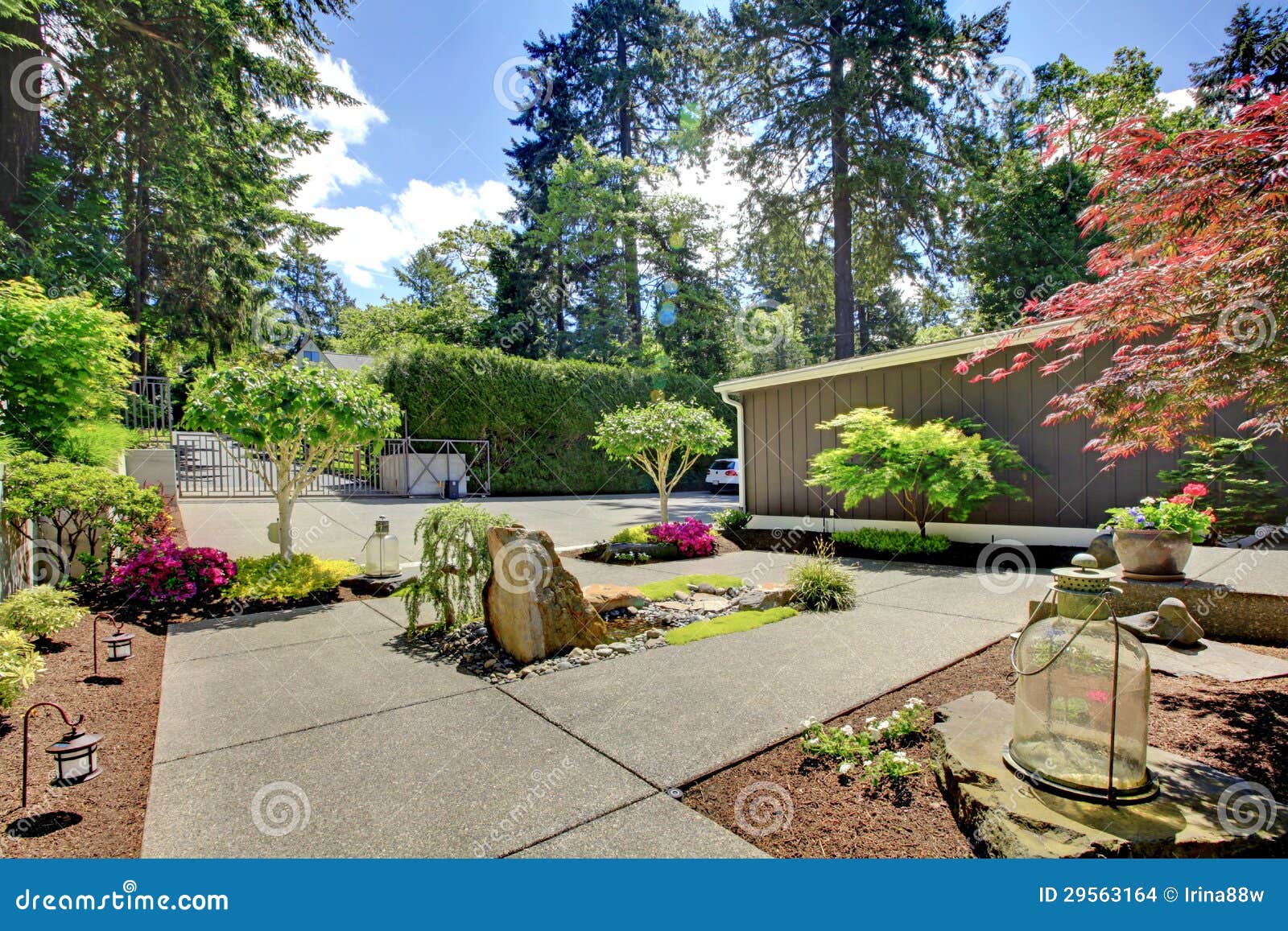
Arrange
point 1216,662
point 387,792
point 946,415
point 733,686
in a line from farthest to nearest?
1. point 946,415
2. point 1216,662
3. point 733,686
4. point 387,792

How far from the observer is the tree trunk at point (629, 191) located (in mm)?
24906

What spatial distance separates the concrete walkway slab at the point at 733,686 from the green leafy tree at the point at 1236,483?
3.91 metres

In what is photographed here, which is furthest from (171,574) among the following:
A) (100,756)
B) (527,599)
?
(527,599)

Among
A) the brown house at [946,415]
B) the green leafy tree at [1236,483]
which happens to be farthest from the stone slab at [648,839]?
the green leafy tree at [1236,483]

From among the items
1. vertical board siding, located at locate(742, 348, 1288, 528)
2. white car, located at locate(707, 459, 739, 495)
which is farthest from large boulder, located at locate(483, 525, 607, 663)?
white car, located at locate(707, 459, 739, 495)

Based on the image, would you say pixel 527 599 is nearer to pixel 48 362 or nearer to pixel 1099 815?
pixel 1099 815

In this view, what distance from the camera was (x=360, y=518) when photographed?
11.3m

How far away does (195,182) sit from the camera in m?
14.4

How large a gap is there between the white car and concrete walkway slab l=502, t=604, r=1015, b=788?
51.9 feet

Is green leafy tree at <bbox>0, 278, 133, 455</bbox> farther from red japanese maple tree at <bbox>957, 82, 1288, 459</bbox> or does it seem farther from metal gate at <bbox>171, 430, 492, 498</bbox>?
red japanese maple tree at <bbox>957, 82, 1288, 459</bbox>

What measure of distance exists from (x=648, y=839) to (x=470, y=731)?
4.17ft

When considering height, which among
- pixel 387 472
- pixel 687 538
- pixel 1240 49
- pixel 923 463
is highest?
pixel 1240 49

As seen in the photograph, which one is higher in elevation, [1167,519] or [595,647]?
[1167,519]

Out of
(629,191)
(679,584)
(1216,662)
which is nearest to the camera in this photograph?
(1216,662)
